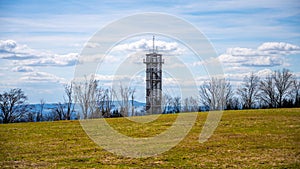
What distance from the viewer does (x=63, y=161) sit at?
771 inches

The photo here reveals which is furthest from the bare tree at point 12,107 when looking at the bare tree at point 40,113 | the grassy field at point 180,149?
the grassy field at point 180,149

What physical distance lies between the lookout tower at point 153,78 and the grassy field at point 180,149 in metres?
37.0

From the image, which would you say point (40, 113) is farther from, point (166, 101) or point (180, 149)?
point (180, 149)

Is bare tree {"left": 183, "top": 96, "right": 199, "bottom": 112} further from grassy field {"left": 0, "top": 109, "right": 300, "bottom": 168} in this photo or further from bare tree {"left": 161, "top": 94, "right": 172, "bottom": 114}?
grassy field {"left": 0, "top": 109, "right": 300, "bottom": 168}

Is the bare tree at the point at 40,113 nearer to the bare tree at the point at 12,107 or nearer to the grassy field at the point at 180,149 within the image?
the bare tree at the point at 12,107

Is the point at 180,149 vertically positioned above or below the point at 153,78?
below

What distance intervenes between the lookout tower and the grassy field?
3699 cm

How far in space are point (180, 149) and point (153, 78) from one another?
159ft

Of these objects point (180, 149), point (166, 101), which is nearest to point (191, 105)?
point (166, 101)

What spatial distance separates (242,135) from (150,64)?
45325 mm

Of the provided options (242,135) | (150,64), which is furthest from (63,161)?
(150,64)

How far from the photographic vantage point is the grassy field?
1866 centimetres

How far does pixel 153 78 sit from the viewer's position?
232 feet

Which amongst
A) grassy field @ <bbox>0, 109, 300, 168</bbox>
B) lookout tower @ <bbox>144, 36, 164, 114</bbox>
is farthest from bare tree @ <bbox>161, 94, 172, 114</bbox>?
grassy field @ <bbox>0, 109, 300, 168</bbox>
